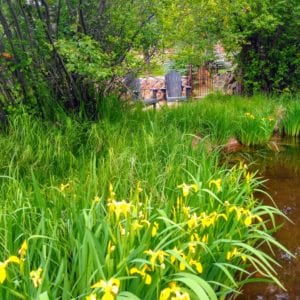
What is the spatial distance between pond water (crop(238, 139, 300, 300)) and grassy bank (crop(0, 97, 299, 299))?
13cm

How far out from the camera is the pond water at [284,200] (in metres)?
2.89

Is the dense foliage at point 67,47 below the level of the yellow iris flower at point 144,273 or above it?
above

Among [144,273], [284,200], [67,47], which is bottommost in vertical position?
[284,200]

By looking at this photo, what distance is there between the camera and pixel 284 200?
446 cm

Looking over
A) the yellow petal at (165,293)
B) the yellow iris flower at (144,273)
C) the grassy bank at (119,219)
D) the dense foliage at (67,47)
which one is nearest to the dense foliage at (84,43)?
the dense foliage at (67,47)

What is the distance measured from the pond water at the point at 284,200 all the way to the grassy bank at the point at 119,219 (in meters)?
0.13

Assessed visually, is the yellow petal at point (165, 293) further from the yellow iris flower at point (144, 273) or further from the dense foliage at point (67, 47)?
the dense foliage at point (67, 47)

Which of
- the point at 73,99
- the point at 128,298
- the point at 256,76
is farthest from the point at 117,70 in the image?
the point at 256,76

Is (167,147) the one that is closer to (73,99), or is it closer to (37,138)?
(37,138)

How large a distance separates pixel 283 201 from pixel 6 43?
3.44 meters

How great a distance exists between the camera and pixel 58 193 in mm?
2797

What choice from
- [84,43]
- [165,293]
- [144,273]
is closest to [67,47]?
[84,43]

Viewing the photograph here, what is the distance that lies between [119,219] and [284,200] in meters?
2.75

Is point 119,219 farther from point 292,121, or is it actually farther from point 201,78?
point 201,78
